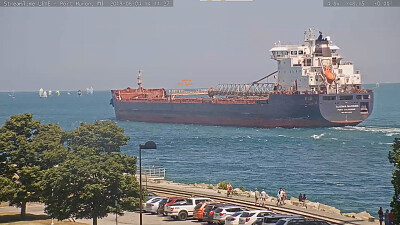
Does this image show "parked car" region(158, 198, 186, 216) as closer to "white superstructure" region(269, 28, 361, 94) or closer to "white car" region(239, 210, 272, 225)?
"white car" region(239, 210, 272, 225)

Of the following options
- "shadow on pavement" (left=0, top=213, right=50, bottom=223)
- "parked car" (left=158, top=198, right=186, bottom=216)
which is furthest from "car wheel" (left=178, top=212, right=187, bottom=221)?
"shadow on pavement" (left=0, top=213, right=50, bottom=223)

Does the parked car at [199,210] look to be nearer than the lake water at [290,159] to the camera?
Yes

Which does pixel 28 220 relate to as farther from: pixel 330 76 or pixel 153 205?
pixel 330 76

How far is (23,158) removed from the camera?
1222 inches

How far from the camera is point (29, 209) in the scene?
34500 mm

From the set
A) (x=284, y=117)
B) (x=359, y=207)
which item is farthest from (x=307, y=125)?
(x=359, y=207)

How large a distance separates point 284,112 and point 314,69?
24.4 feet

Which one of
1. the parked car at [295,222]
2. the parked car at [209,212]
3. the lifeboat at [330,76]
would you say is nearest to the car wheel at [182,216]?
the parked car at [209,212]

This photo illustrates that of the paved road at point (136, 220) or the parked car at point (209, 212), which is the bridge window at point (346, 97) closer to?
the paved road at point (136, 220)

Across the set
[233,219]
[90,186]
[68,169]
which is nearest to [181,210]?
[233,219]

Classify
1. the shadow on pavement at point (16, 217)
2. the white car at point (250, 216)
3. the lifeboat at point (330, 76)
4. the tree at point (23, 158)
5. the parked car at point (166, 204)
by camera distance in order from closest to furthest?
the white car at point (250, 216)
the tree at point (23, 158)
the parked car at point (166, 204)
the shadow on pavement at point (16, 217)
the lifeboat at point (330, 76)

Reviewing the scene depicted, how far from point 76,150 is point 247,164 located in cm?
3581

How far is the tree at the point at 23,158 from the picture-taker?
99.8 ft

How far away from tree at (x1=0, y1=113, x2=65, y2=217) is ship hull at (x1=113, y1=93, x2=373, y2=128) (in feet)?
200
